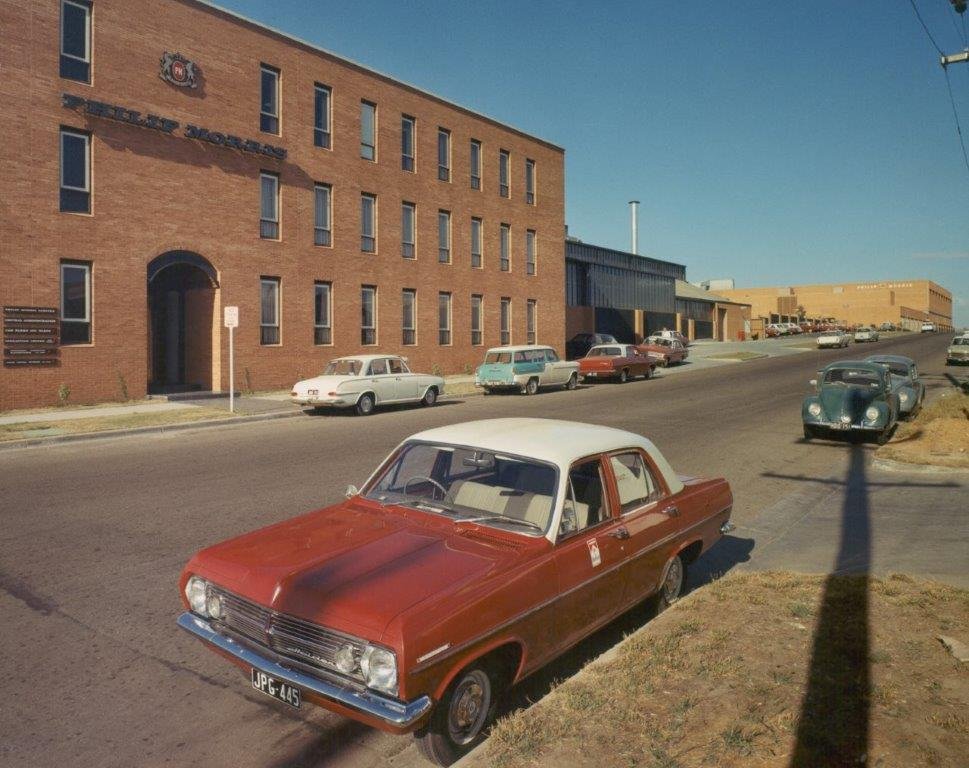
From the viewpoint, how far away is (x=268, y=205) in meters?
24.6

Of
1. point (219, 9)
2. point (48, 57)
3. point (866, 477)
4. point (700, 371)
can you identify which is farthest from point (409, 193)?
point (866, 477)

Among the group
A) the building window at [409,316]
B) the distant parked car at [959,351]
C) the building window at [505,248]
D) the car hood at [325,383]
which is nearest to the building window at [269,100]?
the building window at [409,316]

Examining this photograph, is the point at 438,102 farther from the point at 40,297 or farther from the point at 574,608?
the point at 574,608

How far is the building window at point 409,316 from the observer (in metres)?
29.9

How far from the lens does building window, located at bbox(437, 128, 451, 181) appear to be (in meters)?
31.4

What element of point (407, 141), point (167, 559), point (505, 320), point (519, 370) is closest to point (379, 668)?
point (167, 559)

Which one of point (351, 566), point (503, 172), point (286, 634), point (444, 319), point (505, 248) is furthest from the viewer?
point (505, 248)

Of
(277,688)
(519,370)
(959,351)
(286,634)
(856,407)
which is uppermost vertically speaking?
(959,351)

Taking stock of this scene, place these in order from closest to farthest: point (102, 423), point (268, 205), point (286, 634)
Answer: point (286, 634)
point (102, 423)
point (268, 205)

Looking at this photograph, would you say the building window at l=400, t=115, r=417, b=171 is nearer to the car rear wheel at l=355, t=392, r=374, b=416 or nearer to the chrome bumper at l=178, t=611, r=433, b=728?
the car rear wheel at l=355, t=392, r=374, b=416

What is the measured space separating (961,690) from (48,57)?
22.6 m

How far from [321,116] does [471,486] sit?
24.7 metres

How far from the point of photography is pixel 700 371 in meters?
35.8

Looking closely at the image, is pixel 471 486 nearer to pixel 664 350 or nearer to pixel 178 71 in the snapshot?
pixel 178 71
